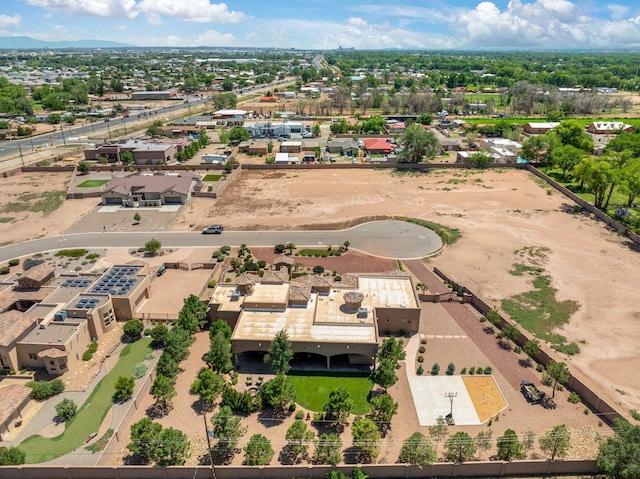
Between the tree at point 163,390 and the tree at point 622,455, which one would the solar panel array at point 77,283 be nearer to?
the tree at point 163,390

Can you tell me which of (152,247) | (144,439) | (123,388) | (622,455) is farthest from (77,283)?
(622,455)

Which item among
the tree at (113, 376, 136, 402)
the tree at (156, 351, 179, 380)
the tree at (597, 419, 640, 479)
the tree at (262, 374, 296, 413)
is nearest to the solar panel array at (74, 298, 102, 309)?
the tree at (113, 376, 136, 402)

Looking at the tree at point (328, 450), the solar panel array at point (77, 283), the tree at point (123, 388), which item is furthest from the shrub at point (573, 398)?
the solar panel array at point (77, 283)

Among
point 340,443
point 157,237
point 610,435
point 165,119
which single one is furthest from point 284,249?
point 165,119

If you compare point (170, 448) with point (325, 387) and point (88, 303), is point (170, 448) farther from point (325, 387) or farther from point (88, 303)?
point (88, 303)

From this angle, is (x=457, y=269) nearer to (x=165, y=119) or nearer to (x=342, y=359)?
(x=342, y=359)

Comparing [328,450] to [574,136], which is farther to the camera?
[574,136]
